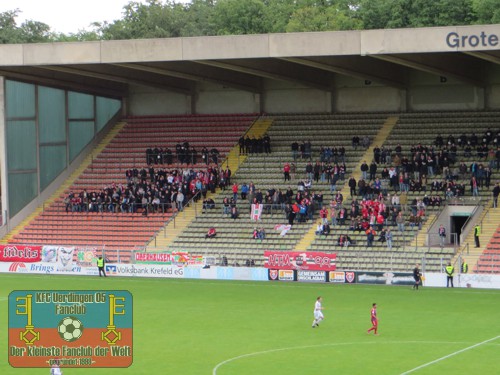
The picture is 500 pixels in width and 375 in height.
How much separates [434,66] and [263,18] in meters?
57.5

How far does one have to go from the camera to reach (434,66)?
61.4 m

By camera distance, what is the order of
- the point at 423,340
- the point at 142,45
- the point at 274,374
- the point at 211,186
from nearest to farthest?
the point at 274,374 < the point at 423,340 < the point at 142,45 < the point at 211,186

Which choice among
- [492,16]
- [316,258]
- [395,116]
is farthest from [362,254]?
[492,16]

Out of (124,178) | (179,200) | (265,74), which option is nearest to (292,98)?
(265,74)

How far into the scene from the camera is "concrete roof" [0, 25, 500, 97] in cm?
5603

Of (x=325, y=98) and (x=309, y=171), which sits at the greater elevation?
(x=325, y=98)

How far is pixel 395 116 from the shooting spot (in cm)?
6888

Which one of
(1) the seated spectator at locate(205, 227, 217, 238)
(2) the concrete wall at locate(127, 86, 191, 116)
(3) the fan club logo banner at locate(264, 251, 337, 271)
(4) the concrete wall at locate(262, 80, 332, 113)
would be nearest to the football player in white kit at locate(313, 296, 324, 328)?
(3) the fan club logo banner at locate(264, 251, 337, 271)

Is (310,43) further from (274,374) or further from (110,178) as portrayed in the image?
(274,374)

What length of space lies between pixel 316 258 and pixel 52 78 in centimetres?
2139

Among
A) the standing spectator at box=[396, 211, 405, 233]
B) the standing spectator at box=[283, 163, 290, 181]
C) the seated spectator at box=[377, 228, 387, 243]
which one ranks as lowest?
the seated spectator at box=[377, 228, 387, 243]

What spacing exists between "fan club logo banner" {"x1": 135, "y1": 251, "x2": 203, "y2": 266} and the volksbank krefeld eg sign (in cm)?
1561

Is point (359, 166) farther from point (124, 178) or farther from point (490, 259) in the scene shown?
point (124, 178)

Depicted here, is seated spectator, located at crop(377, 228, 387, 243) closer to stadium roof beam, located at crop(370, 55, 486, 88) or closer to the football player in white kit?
stadium roof beam, located at crop(370, 55, 486, 88)
